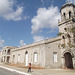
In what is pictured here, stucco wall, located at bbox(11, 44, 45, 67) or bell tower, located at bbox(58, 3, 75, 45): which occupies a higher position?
bell tower, located at bbox(58, 3, 75, 45)

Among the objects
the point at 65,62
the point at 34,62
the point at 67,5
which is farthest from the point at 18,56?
the point at 67,5

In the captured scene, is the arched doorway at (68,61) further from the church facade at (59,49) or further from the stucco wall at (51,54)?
the stucco wall at (51,54)

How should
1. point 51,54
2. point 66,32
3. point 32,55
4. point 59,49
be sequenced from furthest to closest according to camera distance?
point 32,55 < point 59,49 < point 51,54 < point 66,32

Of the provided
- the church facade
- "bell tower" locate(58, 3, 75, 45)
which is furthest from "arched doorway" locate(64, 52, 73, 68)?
"bell tower" locate(58, 3, 75, 45)

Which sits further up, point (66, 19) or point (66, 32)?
point (66, 19)

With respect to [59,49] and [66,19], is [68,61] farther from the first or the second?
[66,19]

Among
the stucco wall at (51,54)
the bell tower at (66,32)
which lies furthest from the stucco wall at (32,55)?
the bell tower at (66,32)

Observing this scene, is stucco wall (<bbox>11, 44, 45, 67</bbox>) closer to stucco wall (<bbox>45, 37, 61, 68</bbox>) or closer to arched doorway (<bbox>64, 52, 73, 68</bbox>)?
stucco wall (<bbox>45, 37, 61, 68</bbox>)

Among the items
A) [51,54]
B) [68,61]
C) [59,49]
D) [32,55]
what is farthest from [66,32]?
[32,55]

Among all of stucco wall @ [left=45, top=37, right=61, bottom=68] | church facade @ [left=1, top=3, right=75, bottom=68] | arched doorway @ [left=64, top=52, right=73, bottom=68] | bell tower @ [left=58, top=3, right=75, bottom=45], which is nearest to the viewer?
church facade @ [left=1, top=3, right=75, bottom=68]

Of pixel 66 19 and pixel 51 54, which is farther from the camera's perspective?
pixel 66 19

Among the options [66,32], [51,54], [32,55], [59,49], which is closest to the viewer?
[66,32]

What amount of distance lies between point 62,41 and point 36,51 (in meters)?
5.97

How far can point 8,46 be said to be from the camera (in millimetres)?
40312
